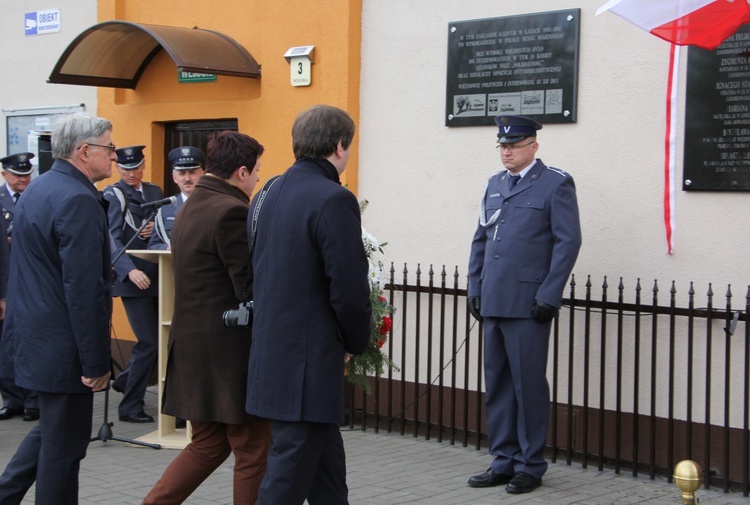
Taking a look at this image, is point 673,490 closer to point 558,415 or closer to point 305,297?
point 558,415

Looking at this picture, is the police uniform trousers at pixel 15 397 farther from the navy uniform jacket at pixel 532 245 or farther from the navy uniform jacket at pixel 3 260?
the navy uniform jacket at pixel 532 245

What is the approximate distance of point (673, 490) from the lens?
21.0 feet

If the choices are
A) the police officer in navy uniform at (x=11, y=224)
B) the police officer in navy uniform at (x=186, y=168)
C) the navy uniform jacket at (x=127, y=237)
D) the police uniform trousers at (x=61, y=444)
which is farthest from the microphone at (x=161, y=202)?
the police uniform trousers at (x=61, y=444)

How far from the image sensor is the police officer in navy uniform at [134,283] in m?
8.31

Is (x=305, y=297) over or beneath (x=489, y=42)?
beneath

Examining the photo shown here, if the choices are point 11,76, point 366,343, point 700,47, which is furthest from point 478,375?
point 11,76

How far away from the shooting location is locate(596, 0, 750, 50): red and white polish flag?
5980mm

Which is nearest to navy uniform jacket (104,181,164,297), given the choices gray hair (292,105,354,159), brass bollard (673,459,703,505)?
gray hair (292,105,354,159)

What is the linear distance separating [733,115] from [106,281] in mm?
3822

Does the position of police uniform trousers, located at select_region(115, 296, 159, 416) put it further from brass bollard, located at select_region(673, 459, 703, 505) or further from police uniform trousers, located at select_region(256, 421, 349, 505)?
brass bollard, located at select_region(673, 459, 703, 505)

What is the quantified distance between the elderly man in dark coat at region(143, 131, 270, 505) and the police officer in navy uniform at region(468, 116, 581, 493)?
2.02m

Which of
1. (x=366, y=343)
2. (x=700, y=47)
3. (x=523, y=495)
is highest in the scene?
(x=700, y=47)

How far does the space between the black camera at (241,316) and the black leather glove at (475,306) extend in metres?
2.33

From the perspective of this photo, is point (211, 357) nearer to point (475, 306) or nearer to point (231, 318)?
point (231, 318)
